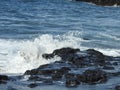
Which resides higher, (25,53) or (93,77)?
(93,77)

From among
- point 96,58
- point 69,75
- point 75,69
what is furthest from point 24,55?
point 69,75

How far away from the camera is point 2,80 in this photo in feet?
41.8

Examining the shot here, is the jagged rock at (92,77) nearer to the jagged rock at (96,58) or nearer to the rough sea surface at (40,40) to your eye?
the rough sea surface at (40,40)

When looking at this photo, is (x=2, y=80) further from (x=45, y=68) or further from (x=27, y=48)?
(x=27, y=48)

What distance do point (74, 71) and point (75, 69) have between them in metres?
0.37

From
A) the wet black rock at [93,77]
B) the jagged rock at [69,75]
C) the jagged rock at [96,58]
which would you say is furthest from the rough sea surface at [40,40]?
the jagged rock at [96,58]

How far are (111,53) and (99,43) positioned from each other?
3878mm

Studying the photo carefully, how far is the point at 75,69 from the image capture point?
1449 cm

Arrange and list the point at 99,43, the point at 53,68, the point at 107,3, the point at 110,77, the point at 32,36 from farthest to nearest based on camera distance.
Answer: the point at 107,3 < the point at 32,36 < the point at 99,43 < the point at 53,68 < the point at 110,77

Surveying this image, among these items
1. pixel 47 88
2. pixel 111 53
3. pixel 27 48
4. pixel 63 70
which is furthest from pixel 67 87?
pixel 111 53

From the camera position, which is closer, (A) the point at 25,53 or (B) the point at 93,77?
(B) the point at 93,77

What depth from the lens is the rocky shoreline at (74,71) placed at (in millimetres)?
12789

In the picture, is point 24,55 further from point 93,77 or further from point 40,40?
point 93,77

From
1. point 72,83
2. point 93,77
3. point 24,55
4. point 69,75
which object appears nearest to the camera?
point 72,83
